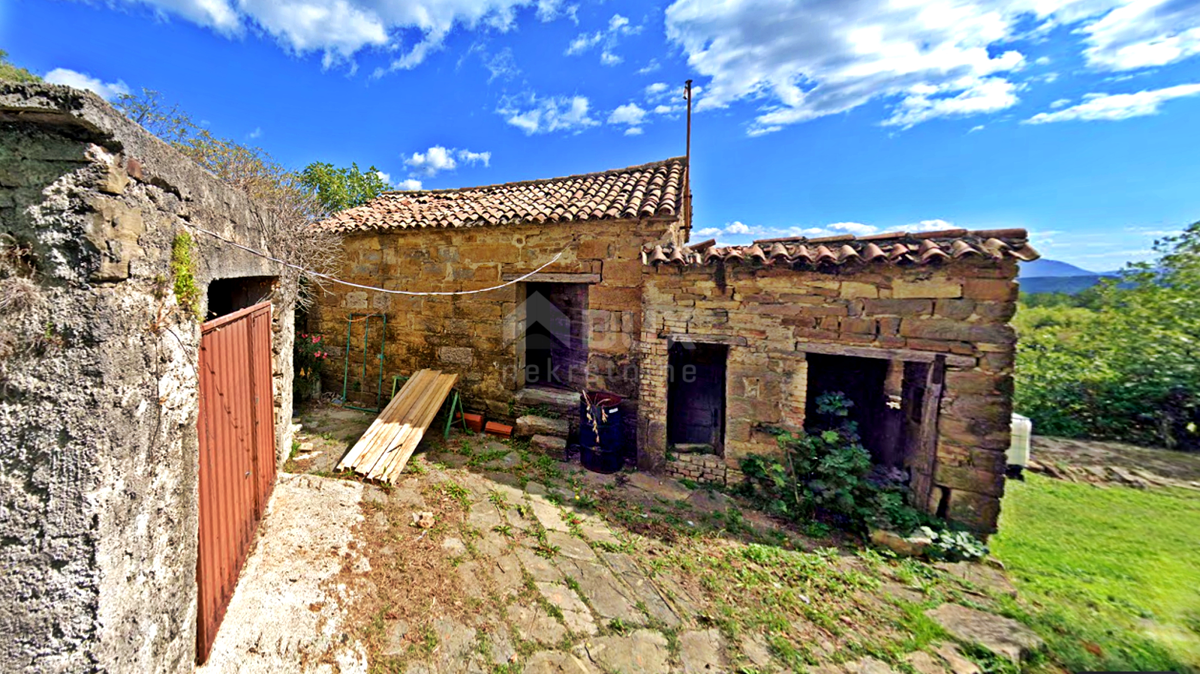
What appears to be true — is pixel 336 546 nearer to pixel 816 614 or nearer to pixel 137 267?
pixel 137 267

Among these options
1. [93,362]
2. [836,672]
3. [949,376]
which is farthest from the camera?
[949,376]

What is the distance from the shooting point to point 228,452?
3.03 meters

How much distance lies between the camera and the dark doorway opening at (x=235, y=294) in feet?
13.7

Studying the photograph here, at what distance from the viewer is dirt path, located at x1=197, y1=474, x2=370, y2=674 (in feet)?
8.99

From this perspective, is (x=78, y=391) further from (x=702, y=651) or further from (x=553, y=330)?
(x=553, y=330)

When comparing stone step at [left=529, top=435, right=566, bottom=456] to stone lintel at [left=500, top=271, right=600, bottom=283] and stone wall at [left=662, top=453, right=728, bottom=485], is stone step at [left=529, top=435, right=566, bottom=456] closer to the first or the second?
stone wall at [left=662, top=453, right=728, bottom=485]

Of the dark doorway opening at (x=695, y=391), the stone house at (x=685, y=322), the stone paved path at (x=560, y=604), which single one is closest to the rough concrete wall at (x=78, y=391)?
the stone paved path at (x=560, y=604)

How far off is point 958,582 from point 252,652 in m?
5.88

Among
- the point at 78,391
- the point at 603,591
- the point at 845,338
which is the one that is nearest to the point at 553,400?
the point at 603,591

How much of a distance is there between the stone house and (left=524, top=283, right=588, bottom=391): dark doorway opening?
1.7 inches

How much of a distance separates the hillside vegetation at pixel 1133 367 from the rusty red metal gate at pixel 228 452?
10.9 meters

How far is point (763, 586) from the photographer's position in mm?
3859

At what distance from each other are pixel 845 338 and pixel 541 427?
4.61m

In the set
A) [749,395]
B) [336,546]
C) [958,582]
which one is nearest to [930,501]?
[958,582]
